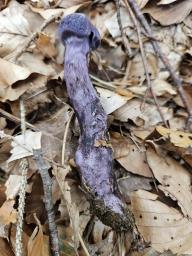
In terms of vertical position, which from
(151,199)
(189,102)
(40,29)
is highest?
(40,29)

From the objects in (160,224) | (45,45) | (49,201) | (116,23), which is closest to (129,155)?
(160,224)

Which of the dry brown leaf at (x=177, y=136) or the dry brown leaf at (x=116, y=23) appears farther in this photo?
the dry brown leaf at (x=116, y=23)

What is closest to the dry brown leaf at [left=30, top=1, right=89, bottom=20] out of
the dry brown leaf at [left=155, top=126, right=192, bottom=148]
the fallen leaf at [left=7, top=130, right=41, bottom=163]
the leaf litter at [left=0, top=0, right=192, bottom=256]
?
the leaf litter at [left=0, top=0, right=192, bottom=256]

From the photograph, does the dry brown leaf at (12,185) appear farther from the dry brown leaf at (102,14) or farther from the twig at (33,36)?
the dry brown leaf at (102,14)

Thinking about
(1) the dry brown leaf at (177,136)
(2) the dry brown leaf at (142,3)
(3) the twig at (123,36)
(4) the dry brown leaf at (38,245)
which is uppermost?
(2) the dry brown leaf at (142,3)

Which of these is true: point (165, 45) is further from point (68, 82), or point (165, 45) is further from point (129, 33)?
point (68, 82)

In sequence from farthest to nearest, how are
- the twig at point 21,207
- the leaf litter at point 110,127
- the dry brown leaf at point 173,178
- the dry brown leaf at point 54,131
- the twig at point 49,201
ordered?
1. the dry brown leaf at point 54,131
2. the dry brown leaf at point 173,178
3. the leaf litter at point 110,127
4. the twig at point 49,201
5. the twig at point 21,207

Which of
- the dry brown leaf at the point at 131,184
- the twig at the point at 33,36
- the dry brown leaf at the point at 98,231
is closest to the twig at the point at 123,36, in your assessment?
the twig at the point at 33,36

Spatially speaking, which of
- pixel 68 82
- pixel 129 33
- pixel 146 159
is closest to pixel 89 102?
pixel 68 82
